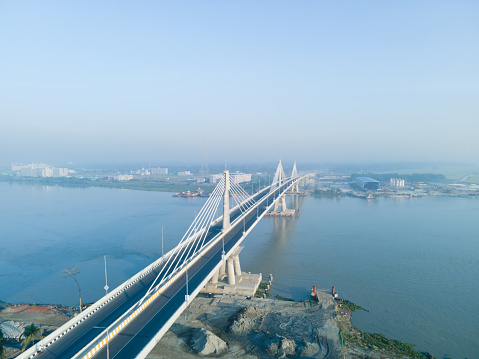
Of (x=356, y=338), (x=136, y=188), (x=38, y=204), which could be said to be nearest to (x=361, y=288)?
(x=356, y=338)

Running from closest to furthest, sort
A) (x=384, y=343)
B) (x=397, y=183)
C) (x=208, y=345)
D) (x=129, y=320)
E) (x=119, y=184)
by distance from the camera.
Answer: (x=129, y=320) → (x=208, y=345) → (x=384, y=343) → (x=397, y=183) → (x=119, y=184)

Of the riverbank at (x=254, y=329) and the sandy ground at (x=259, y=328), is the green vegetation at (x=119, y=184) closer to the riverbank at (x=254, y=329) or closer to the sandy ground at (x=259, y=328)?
the riverbank at (x=254, y=329)

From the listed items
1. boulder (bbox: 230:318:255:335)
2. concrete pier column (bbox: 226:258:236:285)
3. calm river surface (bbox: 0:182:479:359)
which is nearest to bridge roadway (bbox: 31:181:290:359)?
boulder (bbox: 230:318:255:335)

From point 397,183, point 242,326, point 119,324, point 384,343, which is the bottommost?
point 384,343

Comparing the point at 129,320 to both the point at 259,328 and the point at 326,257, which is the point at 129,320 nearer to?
the point at 259,328

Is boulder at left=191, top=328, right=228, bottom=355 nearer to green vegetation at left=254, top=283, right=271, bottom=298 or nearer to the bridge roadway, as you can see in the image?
the bridge roadway

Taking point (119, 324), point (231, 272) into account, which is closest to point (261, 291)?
point (231, 272)

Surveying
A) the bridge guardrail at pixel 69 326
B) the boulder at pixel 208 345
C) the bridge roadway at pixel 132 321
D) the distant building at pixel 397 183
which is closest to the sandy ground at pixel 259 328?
the boulder at pixel 208 345
